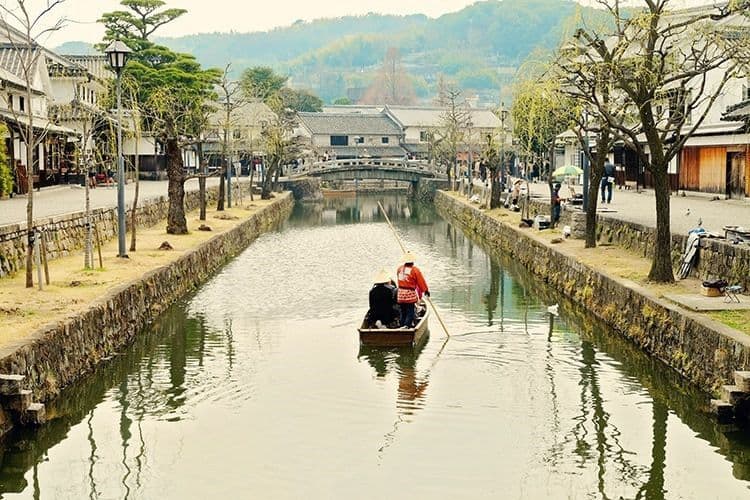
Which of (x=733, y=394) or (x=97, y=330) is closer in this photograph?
(x=733, y=394)

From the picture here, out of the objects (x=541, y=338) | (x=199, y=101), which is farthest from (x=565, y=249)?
(x=199, y=101)

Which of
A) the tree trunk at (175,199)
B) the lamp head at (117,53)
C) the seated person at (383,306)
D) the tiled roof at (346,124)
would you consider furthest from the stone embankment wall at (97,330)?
the tiled roof at (346,124)

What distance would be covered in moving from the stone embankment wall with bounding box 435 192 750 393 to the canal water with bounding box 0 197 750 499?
355mm

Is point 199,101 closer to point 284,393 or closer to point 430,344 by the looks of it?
point 430,344

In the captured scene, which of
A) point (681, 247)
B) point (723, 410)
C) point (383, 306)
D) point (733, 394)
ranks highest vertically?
point (681, 247)

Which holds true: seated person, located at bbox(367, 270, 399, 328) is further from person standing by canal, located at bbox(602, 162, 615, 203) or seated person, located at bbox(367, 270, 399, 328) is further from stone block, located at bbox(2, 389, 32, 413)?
person standing by canal, located at bbox(602, 162, 615, 203)

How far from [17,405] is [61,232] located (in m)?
13.7

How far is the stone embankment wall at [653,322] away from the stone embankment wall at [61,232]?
1249 cm

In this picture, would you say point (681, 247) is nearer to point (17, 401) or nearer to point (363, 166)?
point (17, 401)

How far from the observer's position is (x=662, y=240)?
20.6 m

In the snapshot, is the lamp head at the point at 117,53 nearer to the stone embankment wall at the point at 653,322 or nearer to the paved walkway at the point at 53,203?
the paved walkway at the point at 53,203

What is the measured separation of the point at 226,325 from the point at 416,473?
11.0 m

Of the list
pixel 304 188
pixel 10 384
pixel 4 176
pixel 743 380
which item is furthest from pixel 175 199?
pixel 304 188

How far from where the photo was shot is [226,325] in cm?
2258
